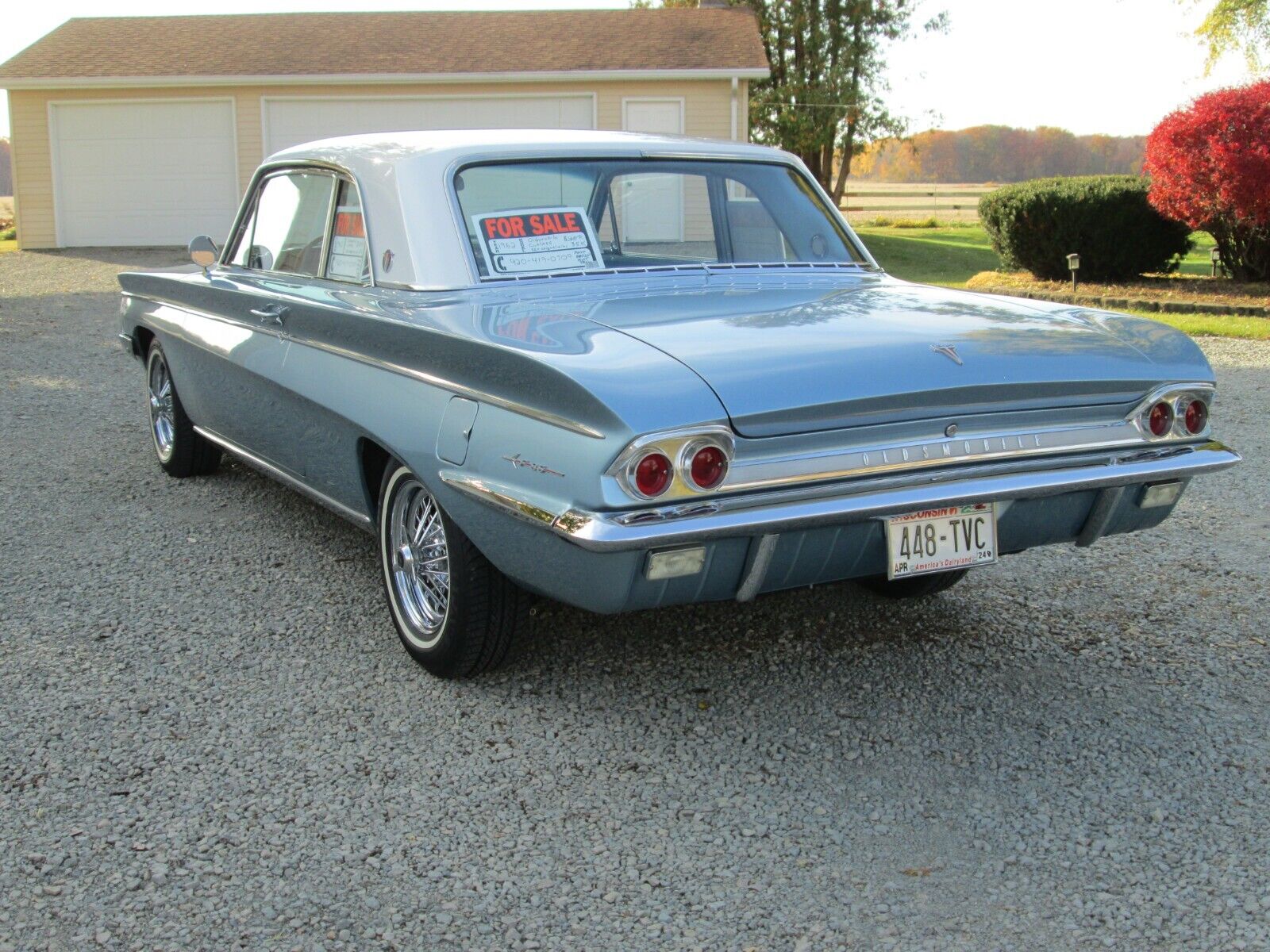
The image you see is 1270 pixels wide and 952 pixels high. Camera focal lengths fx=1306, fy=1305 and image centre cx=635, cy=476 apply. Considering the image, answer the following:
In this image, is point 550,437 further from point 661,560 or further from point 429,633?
point 429,633

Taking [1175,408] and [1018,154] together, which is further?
[1018,154]

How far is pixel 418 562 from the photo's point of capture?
3766 millimetres

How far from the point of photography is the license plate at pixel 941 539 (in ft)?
10.3

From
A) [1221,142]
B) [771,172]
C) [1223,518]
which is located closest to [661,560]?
[771,172]

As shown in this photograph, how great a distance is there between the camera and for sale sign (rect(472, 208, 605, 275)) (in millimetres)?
3857

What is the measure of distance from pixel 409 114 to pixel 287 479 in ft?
56.0

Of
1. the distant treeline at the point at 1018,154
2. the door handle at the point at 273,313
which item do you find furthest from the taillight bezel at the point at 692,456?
the distant treeline at the point at 1018,154

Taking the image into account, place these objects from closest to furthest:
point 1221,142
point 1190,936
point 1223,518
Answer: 1. point 1190,936
2. point 1223,518
3. point 1221,142

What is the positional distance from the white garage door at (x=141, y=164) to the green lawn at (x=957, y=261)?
1054 cm

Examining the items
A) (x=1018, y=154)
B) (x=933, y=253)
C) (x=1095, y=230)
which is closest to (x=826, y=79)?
(x=933, y=253)

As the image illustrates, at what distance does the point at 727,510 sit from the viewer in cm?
290

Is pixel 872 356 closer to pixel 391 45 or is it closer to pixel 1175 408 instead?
pixel 1175 408

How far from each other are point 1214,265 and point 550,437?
1484cm

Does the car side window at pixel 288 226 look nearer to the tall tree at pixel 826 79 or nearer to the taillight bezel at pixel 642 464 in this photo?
the taillight bezel at pixel 642 464
